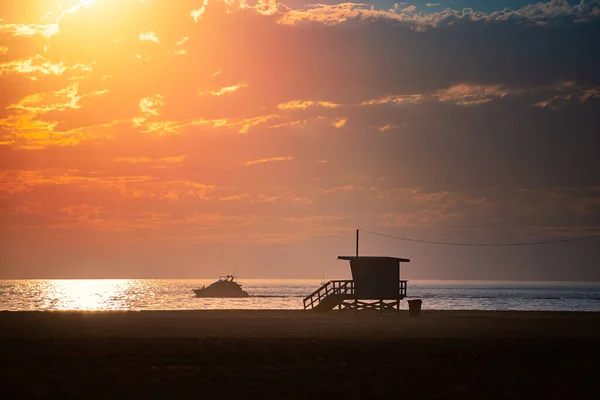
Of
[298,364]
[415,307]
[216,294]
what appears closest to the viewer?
[298,364]

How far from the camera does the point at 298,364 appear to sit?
86.4ft

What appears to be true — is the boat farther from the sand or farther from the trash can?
the sand

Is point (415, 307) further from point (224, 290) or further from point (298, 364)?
Result: point (224, 290)

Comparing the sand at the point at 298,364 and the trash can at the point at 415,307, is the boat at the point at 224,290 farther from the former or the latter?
the sand at the point at 298,364

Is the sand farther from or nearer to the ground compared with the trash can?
nearer to the ground

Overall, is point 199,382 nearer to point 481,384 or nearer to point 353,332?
point 481,384

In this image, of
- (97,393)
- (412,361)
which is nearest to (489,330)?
(412,361)

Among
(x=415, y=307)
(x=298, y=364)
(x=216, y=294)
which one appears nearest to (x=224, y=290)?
(x=216, y=294)

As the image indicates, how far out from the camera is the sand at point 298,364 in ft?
67.8

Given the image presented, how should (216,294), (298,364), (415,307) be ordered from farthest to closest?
1. (216,294)
2. (415,307)
3. (298,364)

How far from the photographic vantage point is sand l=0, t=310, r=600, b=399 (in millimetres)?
20656

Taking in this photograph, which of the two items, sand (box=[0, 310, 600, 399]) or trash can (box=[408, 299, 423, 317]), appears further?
trash can (box=[408, 299, 423, 317])

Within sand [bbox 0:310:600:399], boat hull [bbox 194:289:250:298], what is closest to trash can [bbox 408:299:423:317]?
sand [bbox 0:310:600:399]

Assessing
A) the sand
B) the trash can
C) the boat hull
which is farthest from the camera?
the boat hull
